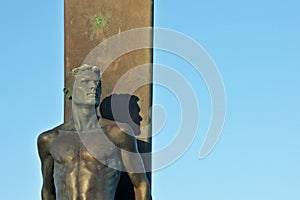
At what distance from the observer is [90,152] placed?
11.0 meters

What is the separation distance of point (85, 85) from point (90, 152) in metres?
0.63

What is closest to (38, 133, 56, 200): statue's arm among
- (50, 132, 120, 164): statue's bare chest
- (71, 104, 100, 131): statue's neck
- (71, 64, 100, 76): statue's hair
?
(50, 132, 120, 164): statue's bare chest

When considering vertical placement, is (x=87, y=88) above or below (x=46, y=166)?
above

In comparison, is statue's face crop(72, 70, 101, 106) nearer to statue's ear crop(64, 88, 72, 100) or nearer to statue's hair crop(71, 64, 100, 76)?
statue's hair crop(71, 64, 100, 76)

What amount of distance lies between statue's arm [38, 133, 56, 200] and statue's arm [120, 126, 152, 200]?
759 mm

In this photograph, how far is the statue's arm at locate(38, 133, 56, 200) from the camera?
11203 millimetres

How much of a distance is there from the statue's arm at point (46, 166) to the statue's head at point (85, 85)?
52 cm

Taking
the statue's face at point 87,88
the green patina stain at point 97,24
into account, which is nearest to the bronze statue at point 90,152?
the statue's face at point 87,88

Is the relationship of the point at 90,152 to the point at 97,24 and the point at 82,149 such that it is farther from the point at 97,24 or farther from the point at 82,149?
the point at 97,24

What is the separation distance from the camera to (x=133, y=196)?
37.1 ft

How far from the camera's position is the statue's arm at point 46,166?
11.2 m

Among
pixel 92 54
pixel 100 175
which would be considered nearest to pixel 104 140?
pixel 100 175

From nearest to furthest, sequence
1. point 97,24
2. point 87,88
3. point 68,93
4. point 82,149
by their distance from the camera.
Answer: point 87,88, point 82,149, point 68,93, point 97,24

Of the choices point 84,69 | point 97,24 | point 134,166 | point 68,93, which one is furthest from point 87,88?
point 97,24
